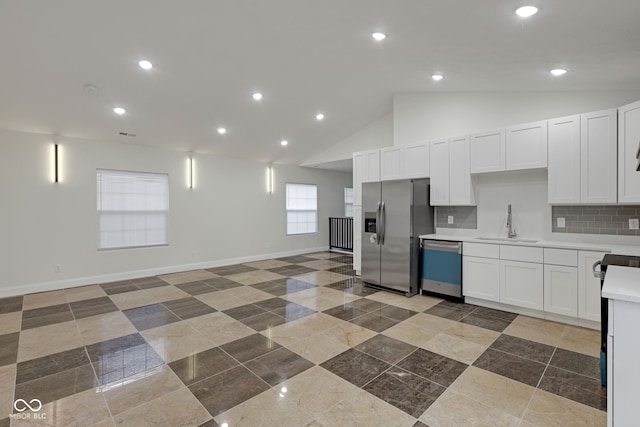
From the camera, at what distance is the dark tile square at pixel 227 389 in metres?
2.16

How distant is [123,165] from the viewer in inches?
230

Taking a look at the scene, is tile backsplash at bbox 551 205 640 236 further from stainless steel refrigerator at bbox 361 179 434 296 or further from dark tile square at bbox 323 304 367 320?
dark tile square at bbox 323 304 367 320

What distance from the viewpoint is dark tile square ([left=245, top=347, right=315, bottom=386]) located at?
251cm

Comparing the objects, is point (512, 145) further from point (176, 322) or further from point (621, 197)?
point (176, 322)

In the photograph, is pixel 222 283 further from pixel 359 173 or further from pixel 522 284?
pixel 522 284

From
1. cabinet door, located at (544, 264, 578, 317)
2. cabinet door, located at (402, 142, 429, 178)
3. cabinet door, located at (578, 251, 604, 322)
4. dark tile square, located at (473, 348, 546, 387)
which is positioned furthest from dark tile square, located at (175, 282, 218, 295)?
cabinet door, located at (578, 251, 604, 322)

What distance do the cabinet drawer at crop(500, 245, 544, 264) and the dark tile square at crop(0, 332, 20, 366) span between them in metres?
5.20

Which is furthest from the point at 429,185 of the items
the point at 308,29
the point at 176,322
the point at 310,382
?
the point at 176,322

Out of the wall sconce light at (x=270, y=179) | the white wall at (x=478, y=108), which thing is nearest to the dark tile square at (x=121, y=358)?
the white wall at (x=478, y=108)

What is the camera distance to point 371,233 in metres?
5.22

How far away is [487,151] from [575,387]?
9.25 ft

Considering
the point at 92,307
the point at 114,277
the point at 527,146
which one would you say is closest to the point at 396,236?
the point at 527,146

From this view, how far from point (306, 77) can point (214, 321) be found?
3.48 meters

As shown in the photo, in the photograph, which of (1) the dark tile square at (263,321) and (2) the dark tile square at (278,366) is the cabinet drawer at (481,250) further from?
(2) the dark tile square at (278,366)
